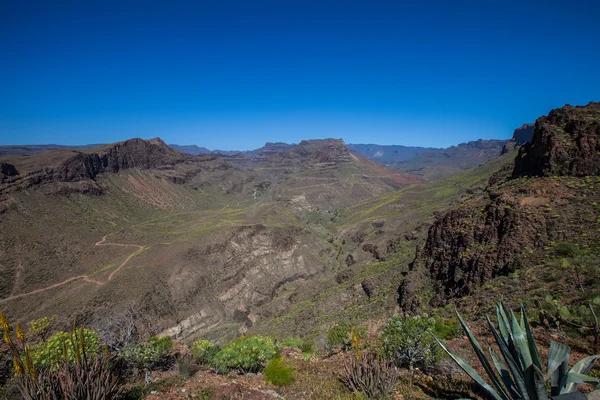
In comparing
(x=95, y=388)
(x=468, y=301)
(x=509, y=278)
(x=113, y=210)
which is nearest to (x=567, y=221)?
(x=509, y=278)

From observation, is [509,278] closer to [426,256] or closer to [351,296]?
[426,256]

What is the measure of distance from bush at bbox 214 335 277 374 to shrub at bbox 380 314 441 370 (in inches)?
276

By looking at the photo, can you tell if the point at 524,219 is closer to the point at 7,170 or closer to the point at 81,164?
the point at 7,170

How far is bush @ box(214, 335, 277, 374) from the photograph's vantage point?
15.8 m

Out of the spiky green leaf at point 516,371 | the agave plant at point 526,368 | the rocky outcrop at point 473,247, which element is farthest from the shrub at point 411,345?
the rocky outcrop at point 473,247

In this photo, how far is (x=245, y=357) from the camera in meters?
15.9

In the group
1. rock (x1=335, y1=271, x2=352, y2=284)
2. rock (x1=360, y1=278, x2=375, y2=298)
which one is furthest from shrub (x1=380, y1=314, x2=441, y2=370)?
rock (x1=335, y1=271, x2=352, y2=284)

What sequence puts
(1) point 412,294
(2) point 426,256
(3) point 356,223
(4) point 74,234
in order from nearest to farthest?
(1) point 412,294, (2) point 426,256, (4) point 74,234, (3) point 356,223

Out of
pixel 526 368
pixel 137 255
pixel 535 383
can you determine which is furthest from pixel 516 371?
pixel 137 255

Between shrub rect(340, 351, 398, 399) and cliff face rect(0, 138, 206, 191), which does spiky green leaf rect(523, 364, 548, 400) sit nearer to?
shrub rect(340, 351, 398, 399)

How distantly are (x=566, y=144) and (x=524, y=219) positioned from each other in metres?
10.3

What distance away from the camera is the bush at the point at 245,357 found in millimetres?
15766

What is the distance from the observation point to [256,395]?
8.73 meters

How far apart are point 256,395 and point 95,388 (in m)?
4.26
